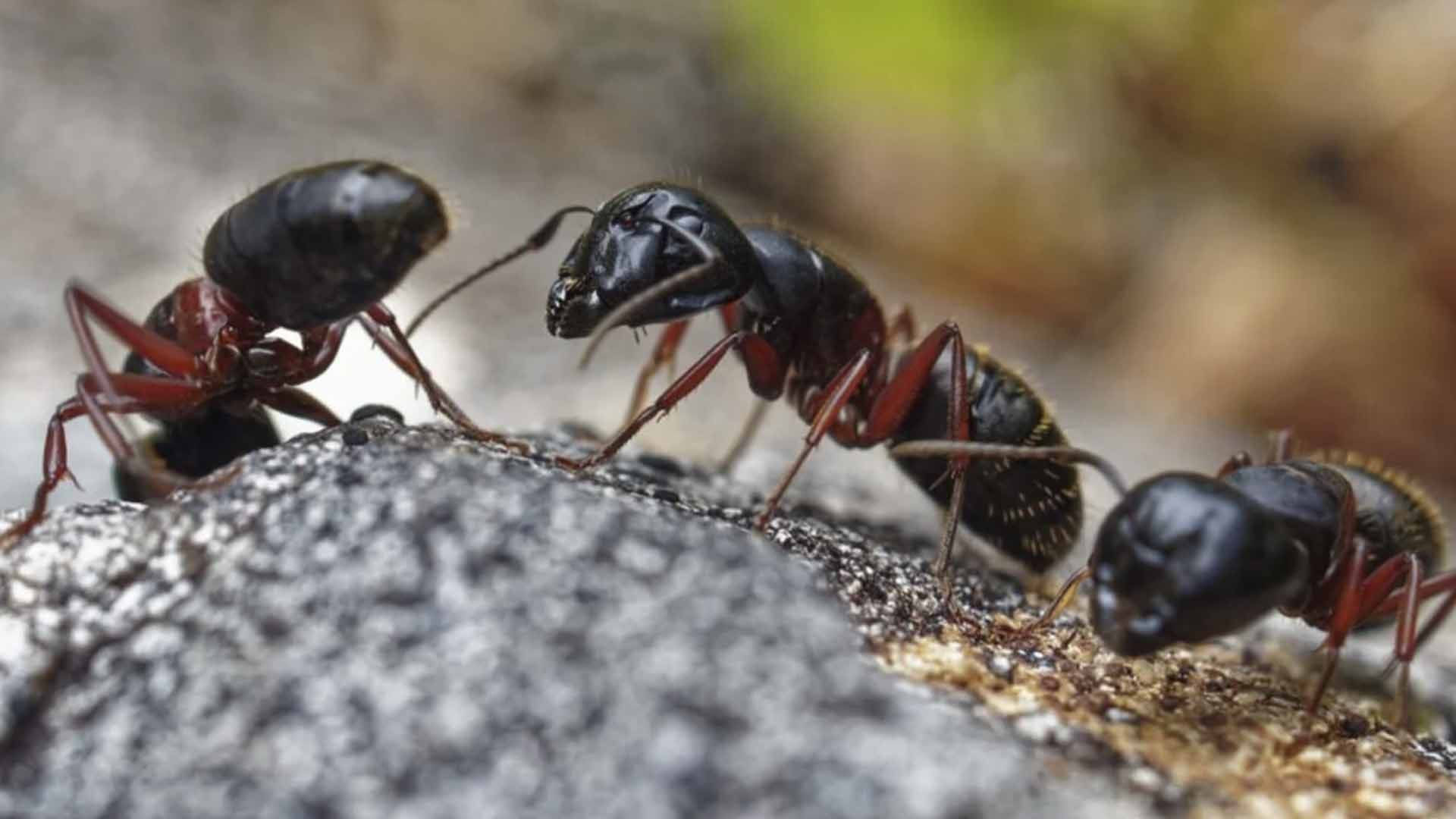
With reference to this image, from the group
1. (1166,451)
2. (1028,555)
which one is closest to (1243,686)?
(1028,555)

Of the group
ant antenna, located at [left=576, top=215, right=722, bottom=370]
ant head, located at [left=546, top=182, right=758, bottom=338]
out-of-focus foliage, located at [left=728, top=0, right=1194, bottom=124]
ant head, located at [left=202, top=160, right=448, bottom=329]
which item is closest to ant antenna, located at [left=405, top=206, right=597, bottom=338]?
ant head, located at [left=546, top=182, right=758, bottom=338]

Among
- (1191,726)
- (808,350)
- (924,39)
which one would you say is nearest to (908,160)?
(924,39)

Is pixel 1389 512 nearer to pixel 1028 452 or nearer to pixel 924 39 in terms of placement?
pixel 1028 452

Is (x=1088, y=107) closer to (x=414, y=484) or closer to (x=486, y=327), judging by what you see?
(x=486, y=327)

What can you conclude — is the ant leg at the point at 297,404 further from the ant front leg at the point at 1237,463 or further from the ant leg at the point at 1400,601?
the ant leg at the point at 1400,601

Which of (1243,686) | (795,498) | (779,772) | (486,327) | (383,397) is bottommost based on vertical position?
(779,772)

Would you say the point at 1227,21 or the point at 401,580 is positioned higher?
the point at 1227,21
